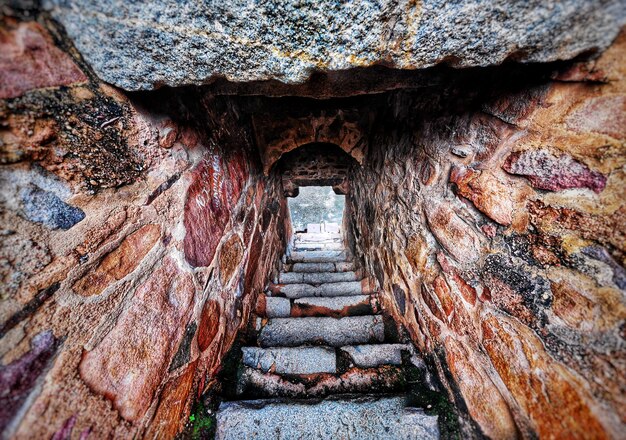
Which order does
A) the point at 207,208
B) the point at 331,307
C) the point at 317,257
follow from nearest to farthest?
1. the point at 207,208
2. the point at 331,307
3. the point at 317,257

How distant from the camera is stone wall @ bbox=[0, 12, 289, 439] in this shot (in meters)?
0.44

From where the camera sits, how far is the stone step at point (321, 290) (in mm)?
1918

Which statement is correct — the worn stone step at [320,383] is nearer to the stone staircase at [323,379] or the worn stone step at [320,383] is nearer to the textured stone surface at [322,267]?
the stone staircase at [323,379]

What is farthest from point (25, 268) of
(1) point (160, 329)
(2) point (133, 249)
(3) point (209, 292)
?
(3) point (209, 292)

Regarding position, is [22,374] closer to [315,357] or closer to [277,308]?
[315,357]

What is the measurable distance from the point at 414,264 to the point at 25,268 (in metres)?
1.32

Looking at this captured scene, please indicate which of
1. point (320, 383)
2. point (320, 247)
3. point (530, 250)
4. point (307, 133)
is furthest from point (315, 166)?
point (530, 250)

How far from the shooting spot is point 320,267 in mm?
2846

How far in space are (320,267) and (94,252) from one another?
2418 millimetres

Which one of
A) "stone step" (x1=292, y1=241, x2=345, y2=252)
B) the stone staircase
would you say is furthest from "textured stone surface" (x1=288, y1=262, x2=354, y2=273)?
the stone staircase

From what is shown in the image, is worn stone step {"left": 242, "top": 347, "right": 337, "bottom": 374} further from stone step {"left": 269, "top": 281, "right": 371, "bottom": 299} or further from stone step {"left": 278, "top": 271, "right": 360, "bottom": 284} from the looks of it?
stone step {"left": 278, "top": 271, "right": 360, "bottom": 284}

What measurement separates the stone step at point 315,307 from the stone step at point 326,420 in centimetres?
72

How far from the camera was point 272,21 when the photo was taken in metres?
0.48

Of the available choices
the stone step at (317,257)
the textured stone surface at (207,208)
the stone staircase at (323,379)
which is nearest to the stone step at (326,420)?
the stone staircase at (323,379)
